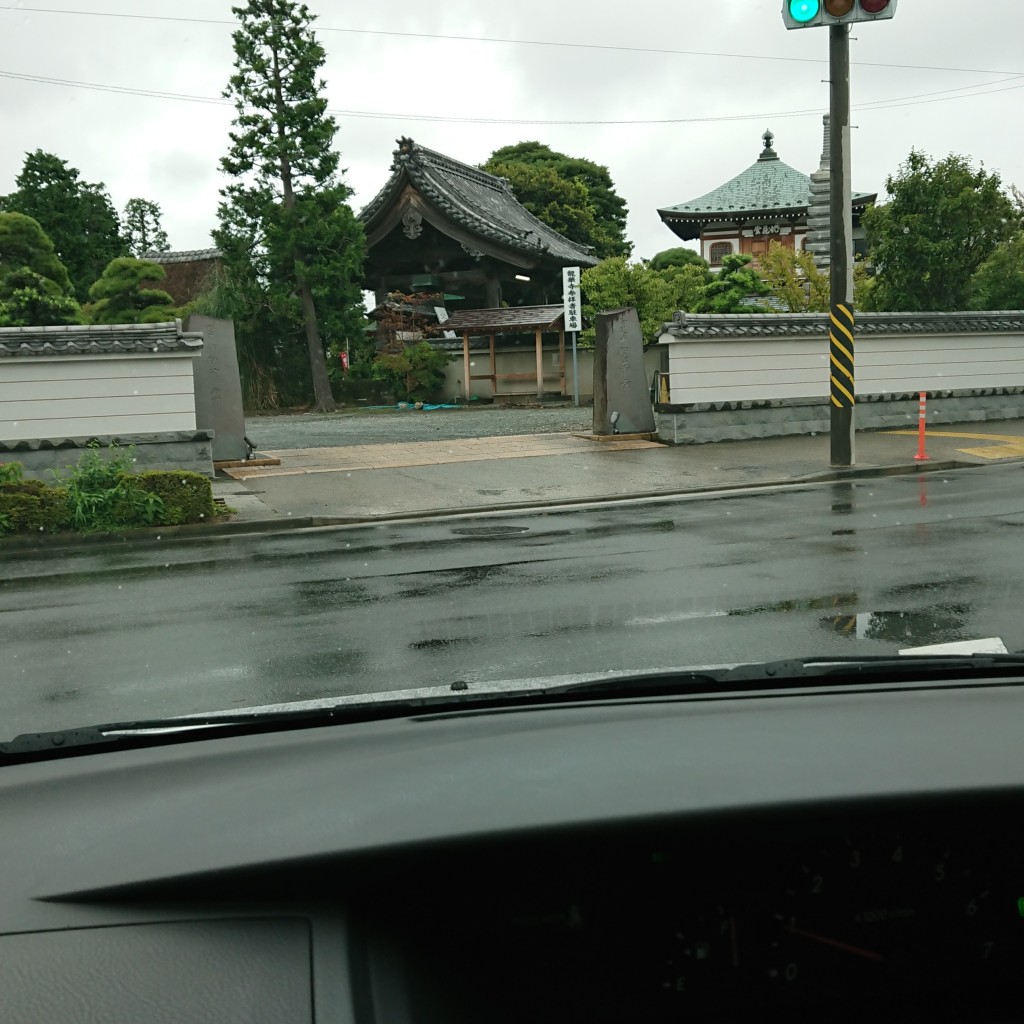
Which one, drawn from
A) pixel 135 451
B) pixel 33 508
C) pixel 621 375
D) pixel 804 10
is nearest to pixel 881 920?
pixel 33 508

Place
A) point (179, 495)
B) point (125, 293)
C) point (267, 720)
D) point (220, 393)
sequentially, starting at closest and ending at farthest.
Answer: point (267, 720), point (179, 495), point (220, 393), point (125, 293)

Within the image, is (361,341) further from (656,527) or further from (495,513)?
(656,527)

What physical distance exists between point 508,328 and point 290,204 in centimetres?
724

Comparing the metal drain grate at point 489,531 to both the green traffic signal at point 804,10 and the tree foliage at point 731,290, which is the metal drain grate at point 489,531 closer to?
the green traffic signal at point 804,10

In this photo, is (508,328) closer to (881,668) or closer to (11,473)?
(11,473)

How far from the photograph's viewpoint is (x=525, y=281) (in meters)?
38.5

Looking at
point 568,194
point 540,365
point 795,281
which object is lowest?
point 540,365

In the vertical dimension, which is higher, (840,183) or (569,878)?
(840,183)

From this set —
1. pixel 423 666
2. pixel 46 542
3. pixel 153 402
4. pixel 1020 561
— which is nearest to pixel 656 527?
pixel 1020 561

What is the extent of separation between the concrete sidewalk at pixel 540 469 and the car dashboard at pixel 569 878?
1126cm

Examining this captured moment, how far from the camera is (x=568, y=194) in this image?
48.5 meters

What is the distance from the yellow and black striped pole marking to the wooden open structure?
18167mm

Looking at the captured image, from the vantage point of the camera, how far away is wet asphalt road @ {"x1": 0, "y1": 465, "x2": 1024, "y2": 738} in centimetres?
611

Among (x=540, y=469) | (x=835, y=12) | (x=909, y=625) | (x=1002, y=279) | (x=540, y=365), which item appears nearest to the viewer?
(x=909, y=625)
